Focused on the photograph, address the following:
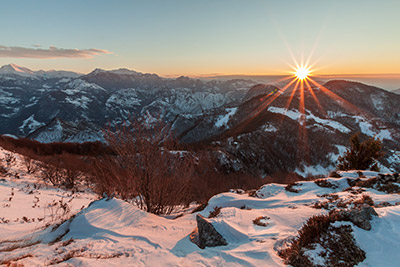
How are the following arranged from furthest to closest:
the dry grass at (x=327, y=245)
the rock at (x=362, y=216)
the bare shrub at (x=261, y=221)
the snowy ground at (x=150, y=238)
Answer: the bare shrub at (x=261, y=221)
the rock at (x=362, y=216)
the snowy ground at (x=150, y=238)
the dry grass at (x=327, y=245)

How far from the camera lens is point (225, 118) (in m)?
178

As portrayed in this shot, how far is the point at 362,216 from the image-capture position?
5.02 meters

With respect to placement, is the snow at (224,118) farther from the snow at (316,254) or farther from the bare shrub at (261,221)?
the snow at (316,254)

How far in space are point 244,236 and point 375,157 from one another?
2169cm

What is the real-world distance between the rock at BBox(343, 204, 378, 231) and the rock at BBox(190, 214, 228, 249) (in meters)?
3.38

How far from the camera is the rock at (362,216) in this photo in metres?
4.89

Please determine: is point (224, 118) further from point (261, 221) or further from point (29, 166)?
point (261, 221)

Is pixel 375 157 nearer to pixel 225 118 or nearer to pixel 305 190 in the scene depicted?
pixel 305 190

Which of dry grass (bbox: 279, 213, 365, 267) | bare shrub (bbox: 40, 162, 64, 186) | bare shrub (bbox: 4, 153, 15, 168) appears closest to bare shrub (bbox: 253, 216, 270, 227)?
dry grass (bbox: 279, 213, 365, 267)

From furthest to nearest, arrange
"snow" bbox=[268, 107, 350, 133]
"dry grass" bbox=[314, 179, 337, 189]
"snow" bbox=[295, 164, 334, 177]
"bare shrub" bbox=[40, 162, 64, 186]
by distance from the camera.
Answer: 1. "snow" bbox=[268, 107, 350, 133]
2. "snow" bbox=[295, 164, 334, 177]
3. "bare shrub" bbox=[40, 162, 64, 186]
4. "dry grass" bbox=[314, 179, 337, 189]

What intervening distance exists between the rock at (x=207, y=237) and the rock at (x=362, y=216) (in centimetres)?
338

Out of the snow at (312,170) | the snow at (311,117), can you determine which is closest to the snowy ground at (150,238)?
the snow at (312,170)

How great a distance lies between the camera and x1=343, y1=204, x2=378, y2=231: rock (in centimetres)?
489

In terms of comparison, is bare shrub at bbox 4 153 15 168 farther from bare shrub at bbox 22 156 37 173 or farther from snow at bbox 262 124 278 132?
snow at bbox 262 124 278 132
